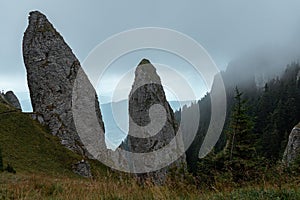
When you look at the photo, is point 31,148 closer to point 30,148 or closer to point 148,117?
point 30,148

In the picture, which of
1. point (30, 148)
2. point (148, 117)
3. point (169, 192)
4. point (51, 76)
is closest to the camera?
point (169, 192)

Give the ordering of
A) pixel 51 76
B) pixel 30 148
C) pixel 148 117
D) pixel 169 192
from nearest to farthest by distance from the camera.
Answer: pixel 169 192 → pixel 30 148 → pixel 51 76 → pixel 148 117

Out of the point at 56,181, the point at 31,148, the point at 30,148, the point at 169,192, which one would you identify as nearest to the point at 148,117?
the point at 31,148

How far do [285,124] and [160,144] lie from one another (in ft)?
177

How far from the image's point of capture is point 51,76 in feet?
153

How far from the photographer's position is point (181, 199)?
252 inches

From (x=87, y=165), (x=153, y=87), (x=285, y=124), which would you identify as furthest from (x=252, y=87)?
(x=87, y=165)

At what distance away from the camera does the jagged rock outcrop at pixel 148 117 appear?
48.3 metres

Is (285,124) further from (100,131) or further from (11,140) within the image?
(11,140)

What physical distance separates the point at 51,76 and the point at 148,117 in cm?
1397

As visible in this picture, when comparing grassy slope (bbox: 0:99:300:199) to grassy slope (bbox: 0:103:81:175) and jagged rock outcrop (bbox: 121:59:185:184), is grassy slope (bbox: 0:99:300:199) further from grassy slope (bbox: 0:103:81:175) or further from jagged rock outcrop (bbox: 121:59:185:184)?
jagged rock outcrop (bbox: 121:59:185:184)

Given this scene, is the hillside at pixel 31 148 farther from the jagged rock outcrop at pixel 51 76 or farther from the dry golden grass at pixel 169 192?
the dry golden grass at pixel 169 192

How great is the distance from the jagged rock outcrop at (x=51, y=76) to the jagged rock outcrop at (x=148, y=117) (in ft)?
21.6

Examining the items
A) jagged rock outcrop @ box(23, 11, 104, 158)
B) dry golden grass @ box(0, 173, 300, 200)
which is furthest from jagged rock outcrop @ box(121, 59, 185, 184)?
dry golden grass @ box(0, 173, 300, 200)
